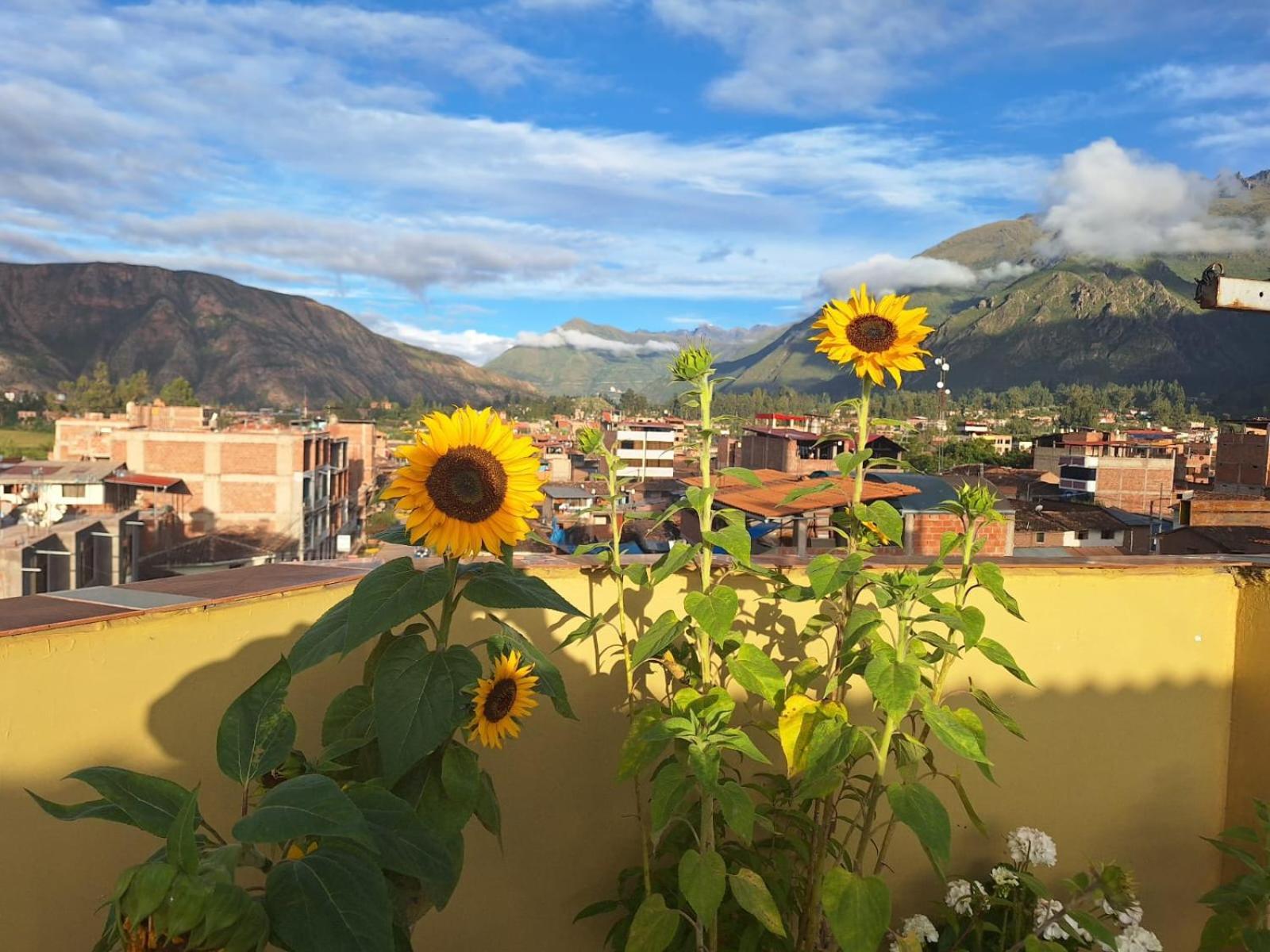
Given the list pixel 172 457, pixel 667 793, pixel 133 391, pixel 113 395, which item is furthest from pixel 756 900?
pixel 113 395

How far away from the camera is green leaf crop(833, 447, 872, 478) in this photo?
49.8 inches

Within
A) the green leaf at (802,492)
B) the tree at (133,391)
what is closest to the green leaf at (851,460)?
the green leaf at (802,492)

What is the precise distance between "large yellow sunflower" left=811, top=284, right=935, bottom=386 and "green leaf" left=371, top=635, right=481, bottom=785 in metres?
0.79

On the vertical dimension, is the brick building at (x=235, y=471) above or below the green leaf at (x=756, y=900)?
below

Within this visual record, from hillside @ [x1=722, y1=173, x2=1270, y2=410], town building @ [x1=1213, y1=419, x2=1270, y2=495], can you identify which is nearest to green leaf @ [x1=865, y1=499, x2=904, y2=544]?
town building @ [x1=1213, y1=419, x2=1270, y2=495]

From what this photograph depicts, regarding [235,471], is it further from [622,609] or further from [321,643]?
[321,643]

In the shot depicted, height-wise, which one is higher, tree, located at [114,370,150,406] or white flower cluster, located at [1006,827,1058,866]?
tree, located at [114,370,150,406]

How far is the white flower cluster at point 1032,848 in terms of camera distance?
1.58m

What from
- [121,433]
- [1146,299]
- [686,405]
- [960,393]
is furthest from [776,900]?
[1146,299]

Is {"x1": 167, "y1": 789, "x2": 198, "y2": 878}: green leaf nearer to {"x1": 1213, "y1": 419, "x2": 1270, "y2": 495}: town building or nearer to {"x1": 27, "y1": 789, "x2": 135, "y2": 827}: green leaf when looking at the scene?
{"x1": 27, "y1": 789, "x2": 135, "y2": 827}: green leaf

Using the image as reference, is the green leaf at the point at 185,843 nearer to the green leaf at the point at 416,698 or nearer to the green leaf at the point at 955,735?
the green leaf at the point at 416,698

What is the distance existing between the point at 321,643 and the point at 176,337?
475 feet

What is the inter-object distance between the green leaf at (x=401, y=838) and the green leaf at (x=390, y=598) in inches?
6.4

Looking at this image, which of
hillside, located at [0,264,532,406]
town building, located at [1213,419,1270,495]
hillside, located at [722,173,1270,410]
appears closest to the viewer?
town building, located at [1213,419,1270,495]
